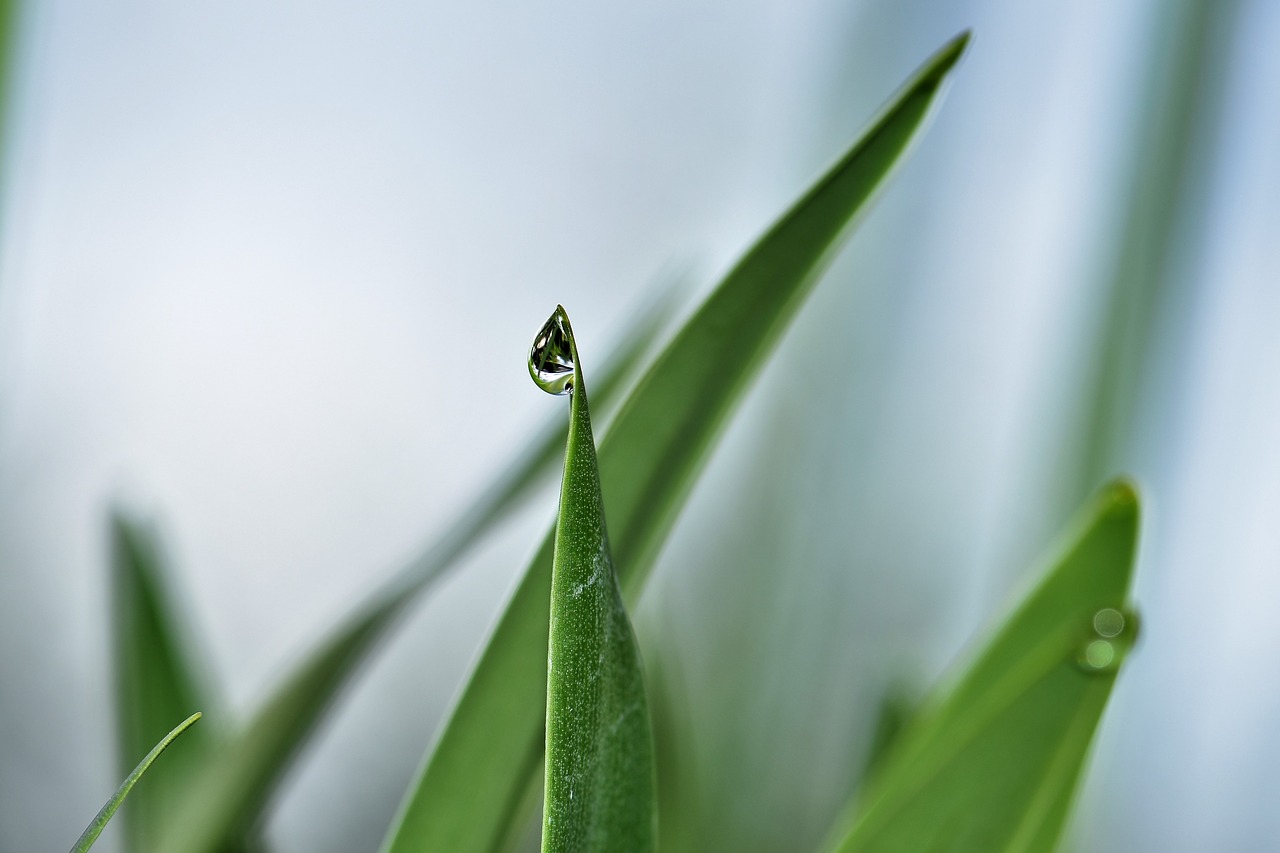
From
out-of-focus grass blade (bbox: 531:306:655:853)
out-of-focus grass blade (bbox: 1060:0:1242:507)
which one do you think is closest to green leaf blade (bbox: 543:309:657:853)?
out-of-focus grass blade (bbox: 531:306:655:853)

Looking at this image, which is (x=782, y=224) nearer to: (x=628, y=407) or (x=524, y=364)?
(x=628, y=407)

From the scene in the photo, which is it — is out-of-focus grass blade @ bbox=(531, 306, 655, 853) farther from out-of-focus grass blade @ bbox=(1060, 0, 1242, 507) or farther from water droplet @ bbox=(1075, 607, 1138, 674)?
out-of-focus grass blade @ bbox=(1060, 0, 1242, 507)

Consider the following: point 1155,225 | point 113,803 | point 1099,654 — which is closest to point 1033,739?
point 1099,654

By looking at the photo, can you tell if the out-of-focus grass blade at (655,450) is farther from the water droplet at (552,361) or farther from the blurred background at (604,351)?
the blurred background at (604,351)

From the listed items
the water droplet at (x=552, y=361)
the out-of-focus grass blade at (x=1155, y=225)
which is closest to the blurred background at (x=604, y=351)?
the out-of-focus grass blade at (x=1155, y=225)

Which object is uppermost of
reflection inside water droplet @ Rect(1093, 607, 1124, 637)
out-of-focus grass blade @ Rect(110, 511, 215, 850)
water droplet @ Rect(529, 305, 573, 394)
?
water droplet @ Rect(529, 305, 573, 394)

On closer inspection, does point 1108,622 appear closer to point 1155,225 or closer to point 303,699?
point 303,699
